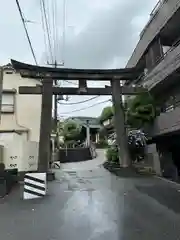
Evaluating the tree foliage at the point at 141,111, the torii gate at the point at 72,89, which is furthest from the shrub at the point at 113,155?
the torii gate at the point at 72,89

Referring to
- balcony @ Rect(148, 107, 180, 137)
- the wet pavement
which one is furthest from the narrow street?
balcony @ Rect(148, 107, 180, 137)

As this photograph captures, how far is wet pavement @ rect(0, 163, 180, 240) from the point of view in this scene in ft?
19.3

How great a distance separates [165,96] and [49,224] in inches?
543

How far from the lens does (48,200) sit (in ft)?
32.7

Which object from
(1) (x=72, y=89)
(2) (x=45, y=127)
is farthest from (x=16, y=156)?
(1) (x=72, y=89)

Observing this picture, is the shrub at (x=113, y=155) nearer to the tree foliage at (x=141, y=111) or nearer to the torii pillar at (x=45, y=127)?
the tree foliage at (x=141, y=111)

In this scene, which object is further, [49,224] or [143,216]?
[143,216]

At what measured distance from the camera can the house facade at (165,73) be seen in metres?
15.1

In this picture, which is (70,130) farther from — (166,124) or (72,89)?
(166,124)

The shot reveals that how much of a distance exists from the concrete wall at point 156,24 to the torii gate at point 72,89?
2444 millimetres

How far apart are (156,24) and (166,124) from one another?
20.4 feet

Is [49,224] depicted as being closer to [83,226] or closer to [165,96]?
[83,226]

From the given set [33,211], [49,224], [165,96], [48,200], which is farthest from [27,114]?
[49,224]

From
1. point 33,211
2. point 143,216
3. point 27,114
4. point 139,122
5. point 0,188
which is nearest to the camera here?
point 143,216
